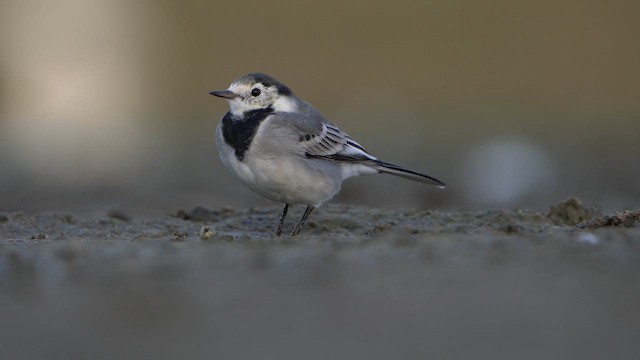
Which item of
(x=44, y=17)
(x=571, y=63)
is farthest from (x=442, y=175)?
(x=44, y=17)

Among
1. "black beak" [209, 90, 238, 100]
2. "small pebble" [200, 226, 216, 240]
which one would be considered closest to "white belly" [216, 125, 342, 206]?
"black beak" [209, 90, 238, 100]

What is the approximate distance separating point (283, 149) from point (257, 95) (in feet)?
2.46

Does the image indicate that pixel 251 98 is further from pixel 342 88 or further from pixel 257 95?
pixel 342 88

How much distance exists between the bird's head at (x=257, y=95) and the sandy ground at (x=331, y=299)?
2.33 metres

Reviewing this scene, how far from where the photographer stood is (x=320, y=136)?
9.42 metres

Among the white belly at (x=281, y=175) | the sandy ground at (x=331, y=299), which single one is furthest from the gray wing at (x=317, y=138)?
the sandy ground at (x=331, y=299)

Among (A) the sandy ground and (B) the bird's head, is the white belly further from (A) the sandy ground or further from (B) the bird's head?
(A) the sandy ground

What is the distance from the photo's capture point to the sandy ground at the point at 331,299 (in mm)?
5441

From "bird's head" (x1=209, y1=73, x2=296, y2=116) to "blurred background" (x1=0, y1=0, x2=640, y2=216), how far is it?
5.13 meters

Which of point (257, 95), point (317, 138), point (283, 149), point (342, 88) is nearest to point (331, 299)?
point (283, 149)

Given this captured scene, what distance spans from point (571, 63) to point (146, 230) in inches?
779

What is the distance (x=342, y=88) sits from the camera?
25.8 metres

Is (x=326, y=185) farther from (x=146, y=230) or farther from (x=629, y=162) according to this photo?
(x=629, y=162)

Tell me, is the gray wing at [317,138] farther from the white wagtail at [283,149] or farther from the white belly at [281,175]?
the white belly at [281,175]
